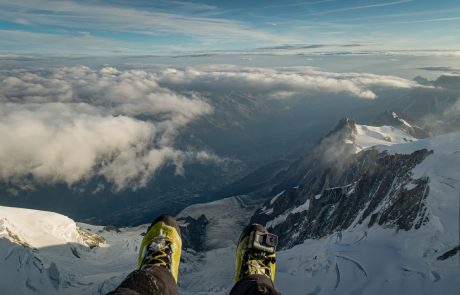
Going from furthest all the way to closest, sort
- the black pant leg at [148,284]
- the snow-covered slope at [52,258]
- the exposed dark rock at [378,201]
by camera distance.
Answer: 1. the snow-covered slope at [52,258]
2. the exposed dark rock at [378,201]
3. the black pant leg at [148,284]

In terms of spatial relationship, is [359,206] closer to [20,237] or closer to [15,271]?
[15,271]

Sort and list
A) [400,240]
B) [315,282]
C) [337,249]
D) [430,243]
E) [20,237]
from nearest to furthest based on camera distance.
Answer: [430,243] → [400,240] → [315,282] → [337,249] → [20,237]

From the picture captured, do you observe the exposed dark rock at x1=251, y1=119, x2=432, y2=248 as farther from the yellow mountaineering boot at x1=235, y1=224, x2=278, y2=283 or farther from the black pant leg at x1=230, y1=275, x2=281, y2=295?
the black pant leg at x1=230, y1=275, x2=281, y2=295

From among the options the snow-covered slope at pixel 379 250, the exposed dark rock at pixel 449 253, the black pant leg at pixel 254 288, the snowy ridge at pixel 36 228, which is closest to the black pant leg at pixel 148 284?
the black pant leg at pixel 254 288

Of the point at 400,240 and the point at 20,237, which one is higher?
the point at 400,240

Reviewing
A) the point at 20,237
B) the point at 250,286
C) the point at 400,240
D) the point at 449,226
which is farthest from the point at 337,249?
the point at 20,237

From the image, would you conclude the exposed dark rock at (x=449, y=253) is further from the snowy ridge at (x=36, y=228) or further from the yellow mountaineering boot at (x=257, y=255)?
the snowy ridge at (x=36, y=228)
